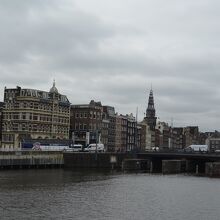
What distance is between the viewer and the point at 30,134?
185 meters

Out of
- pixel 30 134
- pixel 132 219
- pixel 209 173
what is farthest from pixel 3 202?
pixel 30 134

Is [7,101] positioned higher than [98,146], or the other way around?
[7,101]

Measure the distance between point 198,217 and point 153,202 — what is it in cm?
1387

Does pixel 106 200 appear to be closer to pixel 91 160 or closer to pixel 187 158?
pixel 91 160

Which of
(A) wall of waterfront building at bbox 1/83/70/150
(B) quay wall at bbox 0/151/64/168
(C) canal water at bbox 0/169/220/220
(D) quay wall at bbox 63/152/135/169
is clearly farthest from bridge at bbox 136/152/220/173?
(C) canal water at bbox 0/169/220/220

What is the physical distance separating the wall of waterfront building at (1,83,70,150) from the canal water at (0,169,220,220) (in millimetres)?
79008

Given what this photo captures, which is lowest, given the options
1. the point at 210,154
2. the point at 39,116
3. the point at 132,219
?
the point at 132,219

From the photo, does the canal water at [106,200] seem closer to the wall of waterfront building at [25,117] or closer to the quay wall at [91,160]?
the quay wall at [91,160]

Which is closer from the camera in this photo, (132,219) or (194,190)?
(132,219)

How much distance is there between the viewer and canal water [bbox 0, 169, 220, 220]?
63.6 meters

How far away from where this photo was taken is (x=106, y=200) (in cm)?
7750

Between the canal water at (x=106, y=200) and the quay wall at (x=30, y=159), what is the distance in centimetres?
3639

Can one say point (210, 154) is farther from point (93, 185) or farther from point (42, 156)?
point (93, 185)

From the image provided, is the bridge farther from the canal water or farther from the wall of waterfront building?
the canal water
